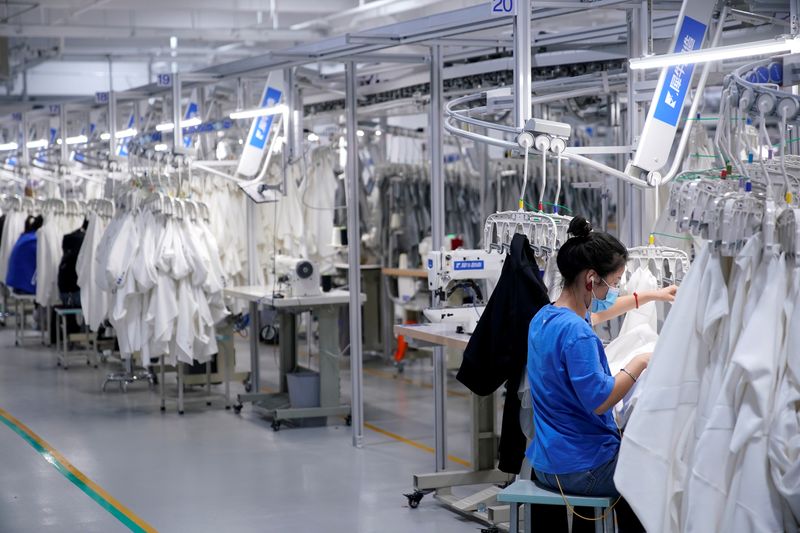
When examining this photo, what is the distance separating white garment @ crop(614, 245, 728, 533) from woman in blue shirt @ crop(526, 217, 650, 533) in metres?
0.40

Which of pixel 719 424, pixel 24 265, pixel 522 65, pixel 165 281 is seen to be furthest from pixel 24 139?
pixel 719 424

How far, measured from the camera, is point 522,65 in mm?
4645

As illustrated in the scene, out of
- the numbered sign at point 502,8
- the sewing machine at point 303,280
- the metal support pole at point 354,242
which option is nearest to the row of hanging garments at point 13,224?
the sewing machine at point 303,280

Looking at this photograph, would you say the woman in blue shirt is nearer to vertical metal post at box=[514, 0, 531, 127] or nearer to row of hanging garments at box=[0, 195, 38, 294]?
vertical metal post at box=[514, 0, 531, 127]

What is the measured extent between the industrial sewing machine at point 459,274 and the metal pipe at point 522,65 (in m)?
1.19

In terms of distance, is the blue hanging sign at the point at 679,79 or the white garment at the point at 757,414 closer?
the white garment at the point at 757,414

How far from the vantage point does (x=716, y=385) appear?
307 cm

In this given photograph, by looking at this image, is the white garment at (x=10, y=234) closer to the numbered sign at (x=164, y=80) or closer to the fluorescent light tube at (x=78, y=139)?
the fluorescent light tube at (x=78, y=139)

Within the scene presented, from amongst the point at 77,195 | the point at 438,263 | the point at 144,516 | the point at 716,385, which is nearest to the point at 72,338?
the point at 77,195

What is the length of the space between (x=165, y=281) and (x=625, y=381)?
5.39 metres

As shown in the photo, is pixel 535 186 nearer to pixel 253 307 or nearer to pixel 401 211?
pixel 401 211

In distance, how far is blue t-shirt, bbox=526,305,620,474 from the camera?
12.0ft

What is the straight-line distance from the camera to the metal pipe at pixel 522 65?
4.63m

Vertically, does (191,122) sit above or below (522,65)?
above
